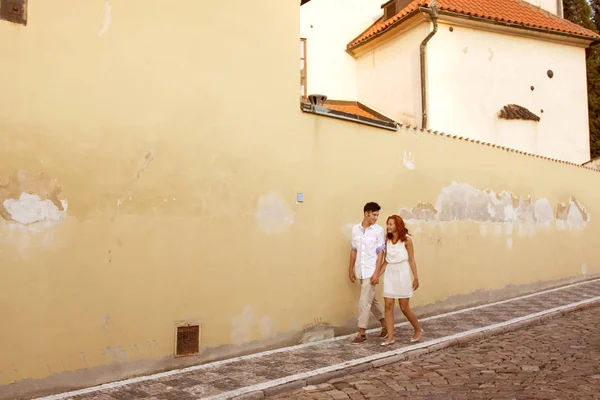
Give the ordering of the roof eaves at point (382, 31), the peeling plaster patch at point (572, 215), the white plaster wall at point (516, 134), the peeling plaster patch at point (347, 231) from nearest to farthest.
Result: 1. the peeling plaster patch at point (347, 231)
2. the peeling plaster patch at point (572, 215)
3. the roof eaves at point (382, 31)
4. the white plaster wall at point (516, 134)

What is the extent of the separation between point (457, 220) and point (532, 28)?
12.0 m

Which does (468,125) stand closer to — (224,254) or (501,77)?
(501,77)

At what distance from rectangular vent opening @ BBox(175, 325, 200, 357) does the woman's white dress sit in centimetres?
249

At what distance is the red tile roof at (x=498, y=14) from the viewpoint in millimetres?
17562

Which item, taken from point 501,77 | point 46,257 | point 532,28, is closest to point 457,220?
point 46,257

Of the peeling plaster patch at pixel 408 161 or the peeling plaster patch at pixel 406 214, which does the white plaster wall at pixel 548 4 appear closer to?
the peeling plaster patch at pixel 408 161

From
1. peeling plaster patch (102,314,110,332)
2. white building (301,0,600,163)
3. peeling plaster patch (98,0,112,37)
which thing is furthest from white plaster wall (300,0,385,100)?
peeling plaster patch (102,314,110,332)

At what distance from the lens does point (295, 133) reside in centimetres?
727

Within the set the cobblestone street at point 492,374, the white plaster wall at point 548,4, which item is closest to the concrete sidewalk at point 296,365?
the cobblestone street at point 492,374

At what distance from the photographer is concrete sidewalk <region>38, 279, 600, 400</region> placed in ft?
16.6

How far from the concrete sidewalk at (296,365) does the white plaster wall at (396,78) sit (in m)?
9.64

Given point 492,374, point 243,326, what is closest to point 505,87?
point 492,374

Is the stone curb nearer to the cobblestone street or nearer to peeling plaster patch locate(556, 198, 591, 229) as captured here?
the cobblestone street

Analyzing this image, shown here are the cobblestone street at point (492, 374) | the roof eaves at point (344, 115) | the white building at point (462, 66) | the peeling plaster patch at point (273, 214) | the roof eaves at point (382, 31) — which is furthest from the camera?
the white building at point (462, 66)
